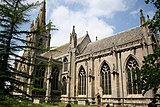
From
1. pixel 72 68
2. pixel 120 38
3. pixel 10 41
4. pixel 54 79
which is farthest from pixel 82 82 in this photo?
pixel 10 41

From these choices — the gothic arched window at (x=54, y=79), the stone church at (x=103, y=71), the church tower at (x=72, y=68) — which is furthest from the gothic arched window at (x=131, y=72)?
the gothic arched window at (x=54, y=79)

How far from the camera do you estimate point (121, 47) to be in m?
23.9

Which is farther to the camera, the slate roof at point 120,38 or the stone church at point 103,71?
the slate roof at point 120,38

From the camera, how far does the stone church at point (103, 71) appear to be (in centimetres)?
2145

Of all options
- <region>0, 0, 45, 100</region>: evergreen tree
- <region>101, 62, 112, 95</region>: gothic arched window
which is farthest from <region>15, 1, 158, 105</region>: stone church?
<region>0, 0, 45, 100</region>: evergreen tree

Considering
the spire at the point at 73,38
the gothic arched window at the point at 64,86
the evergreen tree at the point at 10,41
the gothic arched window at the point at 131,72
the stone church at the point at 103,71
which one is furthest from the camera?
the spire at the point at 73,38

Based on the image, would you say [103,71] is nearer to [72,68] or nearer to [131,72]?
[131,72]

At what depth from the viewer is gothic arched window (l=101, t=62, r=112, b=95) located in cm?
2441

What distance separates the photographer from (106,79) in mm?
25219

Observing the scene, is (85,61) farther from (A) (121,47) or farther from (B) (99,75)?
(A) (121,47)

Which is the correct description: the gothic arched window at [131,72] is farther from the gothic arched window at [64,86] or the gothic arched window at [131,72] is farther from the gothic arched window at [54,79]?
the gothic arched window at [54,79]

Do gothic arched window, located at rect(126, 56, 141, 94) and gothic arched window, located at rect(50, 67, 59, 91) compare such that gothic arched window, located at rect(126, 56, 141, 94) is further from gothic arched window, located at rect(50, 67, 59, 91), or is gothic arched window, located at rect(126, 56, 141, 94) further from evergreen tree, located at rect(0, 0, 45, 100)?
evergreen tree, located at rect(0, 0, 45, 100)

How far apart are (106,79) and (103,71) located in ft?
4.84

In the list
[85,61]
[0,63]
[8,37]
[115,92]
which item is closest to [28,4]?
[8,37]
